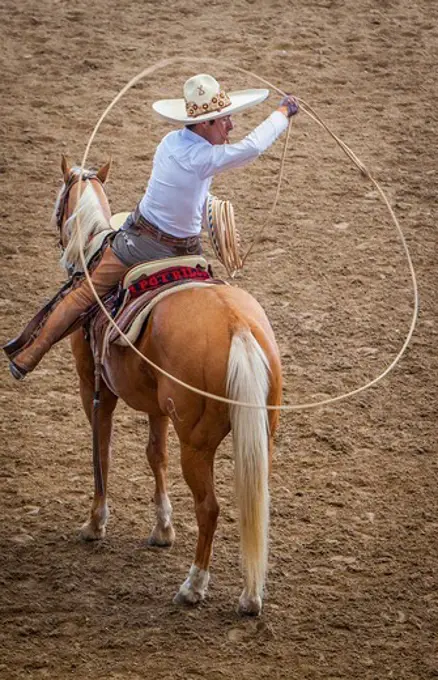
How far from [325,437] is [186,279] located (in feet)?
6.20

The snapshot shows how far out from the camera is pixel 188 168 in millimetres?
5527

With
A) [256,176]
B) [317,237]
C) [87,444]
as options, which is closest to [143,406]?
[87,444]

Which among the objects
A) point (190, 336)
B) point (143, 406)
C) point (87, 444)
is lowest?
point (87, 444)

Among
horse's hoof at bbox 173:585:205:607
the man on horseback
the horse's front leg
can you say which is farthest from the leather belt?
horse's hoof at bbox 173:585:205:607

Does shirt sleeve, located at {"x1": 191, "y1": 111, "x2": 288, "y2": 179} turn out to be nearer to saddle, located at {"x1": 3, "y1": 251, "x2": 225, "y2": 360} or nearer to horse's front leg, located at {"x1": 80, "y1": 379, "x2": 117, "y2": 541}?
saddle, located at {"x1": 3, "y1": 251, "x2": 225, "y2": 360}

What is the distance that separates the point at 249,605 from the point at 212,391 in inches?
43.8

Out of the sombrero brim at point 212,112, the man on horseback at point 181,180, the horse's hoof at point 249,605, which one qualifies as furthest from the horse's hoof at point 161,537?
the sombrero brim at point 212,112

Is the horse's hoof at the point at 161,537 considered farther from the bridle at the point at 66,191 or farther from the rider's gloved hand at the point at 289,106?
the rider's gloved hand at the point at 289,106

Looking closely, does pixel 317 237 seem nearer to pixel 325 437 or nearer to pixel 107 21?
pixel 325 437

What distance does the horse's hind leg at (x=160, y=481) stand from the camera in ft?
20.4

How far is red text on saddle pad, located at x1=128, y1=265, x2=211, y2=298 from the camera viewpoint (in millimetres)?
5699

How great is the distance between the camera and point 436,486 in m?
6.68

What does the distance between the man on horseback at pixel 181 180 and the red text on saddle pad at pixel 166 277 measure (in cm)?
15

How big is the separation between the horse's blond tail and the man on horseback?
80 cm
